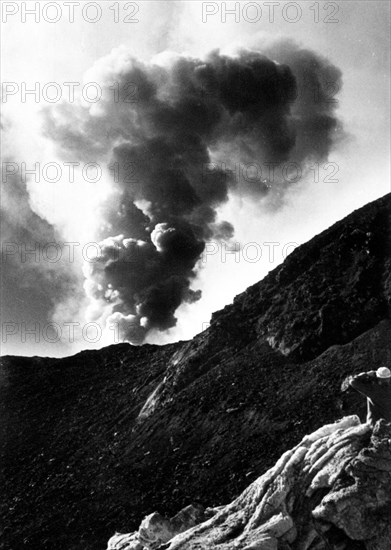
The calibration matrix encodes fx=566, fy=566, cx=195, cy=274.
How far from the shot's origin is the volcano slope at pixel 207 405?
94.6 ft

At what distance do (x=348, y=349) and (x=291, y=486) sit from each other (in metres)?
23.3

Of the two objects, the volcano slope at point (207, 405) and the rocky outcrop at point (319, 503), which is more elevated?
the volcano slope at point (207, 405)

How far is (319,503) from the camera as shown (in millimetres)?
11836

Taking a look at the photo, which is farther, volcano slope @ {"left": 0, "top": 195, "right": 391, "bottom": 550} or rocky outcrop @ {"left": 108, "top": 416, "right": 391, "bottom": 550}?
volcano slope @ {"left": 0, "top": 195, "right": 391, "bottom": 550}

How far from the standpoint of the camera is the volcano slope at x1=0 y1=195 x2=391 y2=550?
94.6 feet

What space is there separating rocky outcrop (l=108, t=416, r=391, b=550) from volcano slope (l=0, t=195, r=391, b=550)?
13.5 metres

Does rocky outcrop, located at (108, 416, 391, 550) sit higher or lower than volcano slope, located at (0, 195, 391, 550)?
lower

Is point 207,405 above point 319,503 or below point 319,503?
above

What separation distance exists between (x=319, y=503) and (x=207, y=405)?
25.0 meters

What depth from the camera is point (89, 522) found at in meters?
28.4

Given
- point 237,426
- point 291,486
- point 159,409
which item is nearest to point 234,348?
point 159,409

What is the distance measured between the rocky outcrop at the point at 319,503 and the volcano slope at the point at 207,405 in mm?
13501

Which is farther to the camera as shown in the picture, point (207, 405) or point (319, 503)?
point (207, 405)

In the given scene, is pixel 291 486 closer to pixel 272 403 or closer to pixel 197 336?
pixel 272 403
